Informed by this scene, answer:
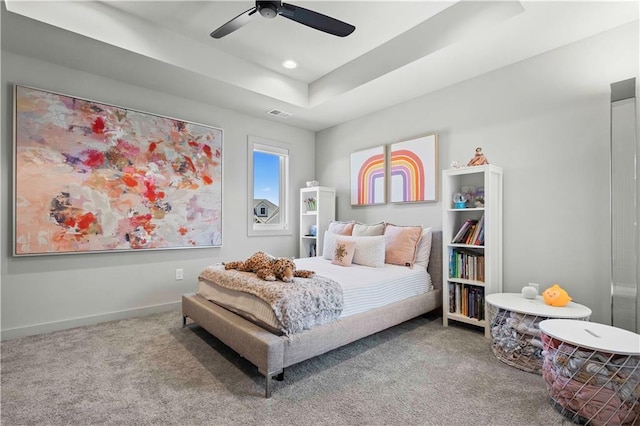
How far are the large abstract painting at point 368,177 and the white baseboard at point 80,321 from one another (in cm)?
272

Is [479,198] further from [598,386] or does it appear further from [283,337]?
[283,337]

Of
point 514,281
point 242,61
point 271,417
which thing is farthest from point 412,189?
point 271,417

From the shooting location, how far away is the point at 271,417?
1.63 m

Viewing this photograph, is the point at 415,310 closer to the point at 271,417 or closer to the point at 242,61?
the point at 271,417

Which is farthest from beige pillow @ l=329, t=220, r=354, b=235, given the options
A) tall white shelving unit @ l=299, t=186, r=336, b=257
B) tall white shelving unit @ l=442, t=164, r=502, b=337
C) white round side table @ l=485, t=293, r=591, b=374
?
white round side table @ l=485, t=293, r=591, b=374

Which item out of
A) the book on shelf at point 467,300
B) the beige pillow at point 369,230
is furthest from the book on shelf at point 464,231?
the beige pillow at point 369,230

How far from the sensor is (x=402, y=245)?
130 inches

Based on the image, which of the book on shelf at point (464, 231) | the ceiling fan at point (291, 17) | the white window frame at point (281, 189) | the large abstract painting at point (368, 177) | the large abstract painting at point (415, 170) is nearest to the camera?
the ceiling fan at point (291, 17)

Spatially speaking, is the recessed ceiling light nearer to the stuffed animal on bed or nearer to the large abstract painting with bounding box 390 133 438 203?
the large abstract painting with bounding box 390 133 438 203

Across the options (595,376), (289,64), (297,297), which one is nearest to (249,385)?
(297,297)

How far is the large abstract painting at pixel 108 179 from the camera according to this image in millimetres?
2732

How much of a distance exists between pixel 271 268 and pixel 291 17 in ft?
5.84

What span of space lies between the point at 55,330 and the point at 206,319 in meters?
1.61

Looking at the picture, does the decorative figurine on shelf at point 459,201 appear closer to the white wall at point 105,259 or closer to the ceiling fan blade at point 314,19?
the ceiling fan blade at point 314,19
